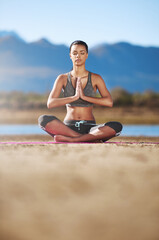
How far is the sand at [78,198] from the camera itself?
6.77ft

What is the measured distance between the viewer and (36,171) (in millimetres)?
2842

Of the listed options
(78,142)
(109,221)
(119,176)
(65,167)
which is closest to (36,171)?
(65,167)

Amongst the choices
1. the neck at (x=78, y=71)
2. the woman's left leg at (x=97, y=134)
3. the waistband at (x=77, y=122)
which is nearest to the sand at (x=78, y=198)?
the woman's left leg at (x=97, y=134)

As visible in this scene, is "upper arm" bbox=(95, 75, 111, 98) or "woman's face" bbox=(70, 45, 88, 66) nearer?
"woman's face" bbox=(70, 45, 88, 66)

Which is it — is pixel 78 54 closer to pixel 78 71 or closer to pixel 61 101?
pixel 78 71

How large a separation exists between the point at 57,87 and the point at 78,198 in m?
2.83

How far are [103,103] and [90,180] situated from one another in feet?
7.61

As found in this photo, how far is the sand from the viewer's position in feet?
6.77

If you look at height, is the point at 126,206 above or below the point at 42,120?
below

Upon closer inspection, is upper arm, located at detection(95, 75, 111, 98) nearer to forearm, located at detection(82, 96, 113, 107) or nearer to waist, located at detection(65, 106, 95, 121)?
forearm, located at detection(82, 96, 113, 107)

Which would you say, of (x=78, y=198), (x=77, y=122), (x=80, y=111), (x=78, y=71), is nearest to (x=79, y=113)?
(x=80, y=111)

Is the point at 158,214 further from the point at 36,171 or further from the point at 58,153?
the point at 58,153

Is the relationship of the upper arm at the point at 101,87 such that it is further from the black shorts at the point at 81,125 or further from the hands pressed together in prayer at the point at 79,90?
the black shorts at the point at 81,125

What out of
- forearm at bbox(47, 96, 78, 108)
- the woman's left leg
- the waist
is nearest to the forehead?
forearm at bbox(47, 96, 78, 108)
